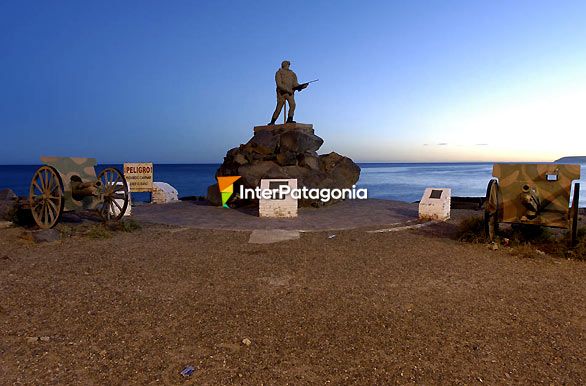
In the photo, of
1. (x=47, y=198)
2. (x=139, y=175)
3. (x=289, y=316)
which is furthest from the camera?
(x=139, y=175)

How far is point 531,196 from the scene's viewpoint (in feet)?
21.1

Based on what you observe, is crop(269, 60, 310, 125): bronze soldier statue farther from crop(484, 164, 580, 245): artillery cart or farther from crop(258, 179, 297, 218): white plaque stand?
crop(484, 164, 580, 245): artillery cart

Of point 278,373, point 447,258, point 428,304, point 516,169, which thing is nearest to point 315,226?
point 447,258

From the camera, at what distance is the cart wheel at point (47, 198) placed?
7289 millimetres

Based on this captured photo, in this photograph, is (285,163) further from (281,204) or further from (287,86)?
(287,86)

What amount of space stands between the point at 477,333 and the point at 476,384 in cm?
86

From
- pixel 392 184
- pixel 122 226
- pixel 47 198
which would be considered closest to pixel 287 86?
pixel 122 226

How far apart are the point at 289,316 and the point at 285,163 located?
8.99m

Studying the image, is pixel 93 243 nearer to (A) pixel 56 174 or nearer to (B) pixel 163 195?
(A) pixel 56 174

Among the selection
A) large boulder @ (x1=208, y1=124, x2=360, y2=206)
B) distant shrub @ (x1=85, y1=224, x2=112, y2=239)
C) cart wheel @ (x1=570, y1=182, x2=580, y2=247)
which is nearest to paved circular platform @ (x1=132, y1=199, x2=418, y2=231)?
large boulder @ (x1=208, y1=124, x2=360, y2=206)

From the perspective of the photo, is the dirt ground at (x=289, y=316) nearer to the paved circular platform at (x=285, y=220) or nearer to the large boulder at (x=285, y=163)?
the paved circular platform at (x=285, y=220)

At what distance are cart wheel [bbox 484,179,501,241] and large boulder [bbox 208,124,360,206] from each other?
579cm

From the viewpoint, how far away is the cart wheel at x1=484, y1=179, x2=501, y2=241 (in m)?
6.66

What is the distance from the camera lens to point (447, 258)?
6.10m
